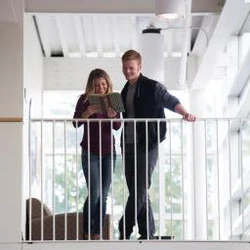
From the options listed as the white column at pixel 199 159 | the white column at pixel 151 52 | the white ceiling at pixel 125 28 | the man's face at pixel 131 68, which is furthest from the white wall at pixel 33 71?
the man's face at pixel 131 68

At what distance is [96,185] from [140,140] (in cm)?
49

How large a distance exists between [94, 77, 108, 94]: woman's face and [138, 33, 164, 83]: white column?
259cm

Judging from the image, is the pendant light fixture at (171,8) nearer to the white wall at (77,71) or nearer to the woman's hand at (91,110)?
the woman's hand at (91,110)

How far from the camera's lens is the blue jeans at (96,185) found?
686cm

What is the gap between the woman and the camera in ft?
22.5

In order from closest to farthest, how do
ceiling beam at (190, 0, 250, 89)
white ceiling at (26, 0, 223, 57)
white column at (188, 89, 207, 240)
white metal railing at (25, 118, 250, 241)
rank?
ceiling beam at (190, 0, 250, 89), white metal railing at (25, 118, 250, 241), white ceiling at (26, 0, 223, 57), white column at (188, 89, 207, 240)

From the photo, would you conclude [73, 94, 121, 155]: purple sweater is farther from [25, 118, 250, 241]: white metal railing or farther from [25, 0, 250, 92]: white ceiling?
[25, 0, 250, 92]: white ceiling

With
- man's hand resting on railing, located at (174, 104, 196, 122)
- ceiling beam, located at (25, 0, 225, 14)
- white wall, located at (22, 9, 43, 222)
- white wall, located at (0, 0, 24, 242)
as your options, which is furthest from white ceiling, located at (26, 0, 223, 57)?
man's hand resting on railing, located at (174, 104, 196, 122)

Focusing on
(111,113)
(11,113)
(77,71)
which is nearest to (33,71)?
(77,71)

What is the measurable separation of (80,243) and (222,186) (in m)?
5.11

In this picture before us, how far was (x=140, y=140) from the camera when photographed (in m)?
6.95

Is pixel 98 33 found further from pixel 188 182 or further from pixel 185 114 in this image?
pixel 185 114

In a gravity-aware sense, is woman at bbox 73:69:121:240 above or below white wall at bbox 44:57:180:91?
below

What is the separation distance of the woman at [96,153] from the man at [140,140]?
14cm
